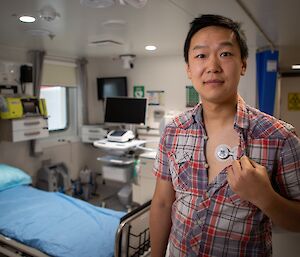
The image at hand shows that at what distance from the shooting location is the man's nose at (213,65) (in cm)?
84

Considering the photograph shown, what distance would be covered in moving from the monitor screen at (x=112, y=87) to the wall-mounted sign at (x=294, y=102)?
2816mm

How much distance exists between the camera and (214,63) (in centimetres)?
85

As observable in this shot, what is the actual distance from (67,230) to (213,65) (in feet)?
5.55

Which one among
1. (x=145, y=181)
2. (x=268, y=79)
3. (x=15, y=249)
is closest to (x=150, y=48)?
(x=268, y=79)

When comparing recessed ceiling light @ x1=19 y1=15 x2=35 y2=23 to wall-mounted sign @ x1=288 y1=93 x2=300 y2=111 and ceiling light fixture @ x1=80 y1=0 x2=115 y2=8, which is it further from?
wall-mounted sign @ x1=288 y1=93 x2=300 y2=111

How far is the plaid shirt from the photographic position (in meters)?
0.80

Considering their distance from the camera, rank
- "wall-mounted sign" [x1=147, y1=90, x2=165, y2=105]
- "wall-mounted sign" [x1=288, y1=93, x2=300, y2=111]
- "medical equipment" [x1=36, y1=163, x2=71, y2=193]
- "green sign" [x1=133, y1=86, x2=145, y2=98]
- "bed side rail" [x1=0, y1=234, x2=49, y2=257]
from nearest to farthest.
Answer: "bed side rail" [x1=0, y1=234, x2=49, y2=257] → "medical equipment" [x1=36, y1=163, x2=71, y2=193] → "wall-mounted sign" [x1=147, y1=90, x2=165, y2=105] → "green sign" [x1=133, y1=86, x2=145, y2=98] → "wall-mounted sign" [x1=288, y1=93, x2=300, y2=111]

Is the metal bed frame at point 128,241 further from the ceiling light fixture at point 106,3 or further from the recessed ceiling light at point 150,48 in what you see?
the recessed ceiling light at point 150,48

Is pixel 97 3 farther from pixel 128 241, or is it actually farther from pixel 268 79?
pixel 268 79

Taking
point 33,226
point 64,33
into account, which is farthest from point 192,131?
point 64,33

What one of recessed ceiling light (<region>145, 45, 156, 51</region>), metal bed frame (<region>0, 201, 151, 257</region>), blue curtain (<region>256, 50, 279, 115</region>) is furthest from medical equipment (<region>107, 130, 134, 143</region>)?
metal bed frame (<region>0, 201, 151, 257</region>)

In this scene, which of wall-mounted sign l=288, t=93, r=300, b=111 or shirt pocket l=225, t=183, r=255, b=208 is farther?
wall-mounted sign l=288, t=93, r=300, b=111

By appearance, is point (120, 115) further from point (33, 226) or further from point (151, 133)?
point (33, 226)

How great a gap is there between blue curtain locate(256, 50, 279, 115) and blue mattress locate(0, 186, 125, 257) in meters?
1.95
